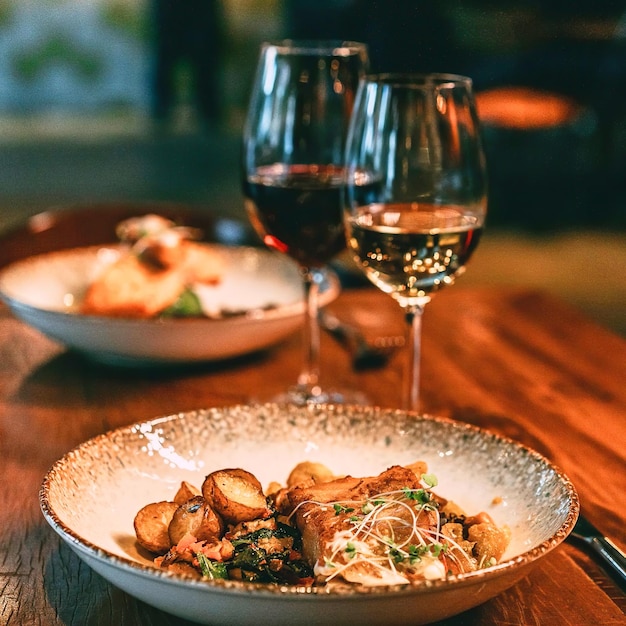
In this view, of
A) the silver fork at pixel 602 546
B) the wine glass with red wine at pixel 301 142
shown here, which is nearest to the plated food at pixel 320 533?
the silver fork at pixel 602 546

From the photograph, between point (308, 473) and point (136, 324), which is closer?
point (308, 473)

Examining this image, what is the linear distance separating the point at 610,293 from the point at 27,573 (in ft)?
13.6

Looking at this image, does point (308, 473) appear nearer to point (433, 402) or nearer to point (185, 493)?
point (185, 493)

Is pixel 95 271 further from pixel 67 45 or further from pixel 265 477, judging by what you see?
pixel 67 45

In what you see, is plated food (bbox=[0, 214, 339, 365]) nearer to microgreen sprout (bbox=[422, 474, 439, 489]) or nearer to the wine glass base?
the wine glass base

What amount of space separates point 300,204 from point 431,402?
0.30 metres

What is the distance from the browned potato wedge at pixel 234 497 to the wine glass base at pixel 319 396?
42cm

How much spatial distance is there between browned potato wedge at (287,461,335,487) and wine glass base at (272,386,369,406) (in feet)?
1.09

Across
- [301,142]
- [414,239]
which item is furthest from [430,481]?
[301,142]

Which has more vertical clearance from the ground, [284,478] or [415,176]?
[415,176]

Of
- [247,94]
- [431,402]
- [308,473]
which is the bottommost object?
[247,94]

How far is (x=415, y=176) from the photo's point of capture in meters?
1.03

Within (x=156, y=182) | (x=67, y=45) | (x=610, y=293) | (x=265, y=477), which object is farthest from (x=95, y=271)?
(x=67, y=45)

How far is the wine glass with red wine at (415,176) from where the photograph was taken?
3.32ft
